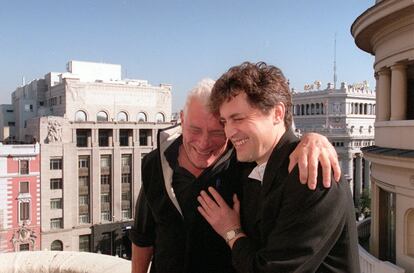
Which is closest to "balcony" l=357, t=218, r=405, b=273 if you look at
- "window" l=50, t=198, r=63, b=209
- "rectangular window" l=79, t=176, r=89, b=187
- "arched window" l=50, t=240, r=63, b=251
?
"window" l=50, t=198, r=63, b=209

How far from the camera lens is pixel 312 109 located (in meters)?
73.9

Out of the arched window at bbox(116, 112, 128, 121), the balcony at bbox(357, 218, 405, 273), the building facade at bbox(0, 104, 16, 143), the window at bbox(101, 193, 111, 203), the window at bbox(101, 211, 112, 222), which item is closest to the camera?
the balcony at bbox(357, 218, 405, 273)

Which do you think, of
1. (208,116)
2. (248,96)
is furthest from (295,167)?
(208,116)

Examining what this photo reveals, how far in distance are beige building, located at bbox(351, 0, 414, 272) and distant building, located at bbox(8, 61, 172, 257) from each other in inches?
1384

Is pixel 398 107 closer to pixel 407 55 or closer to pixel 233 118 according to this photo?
pixel 407 55

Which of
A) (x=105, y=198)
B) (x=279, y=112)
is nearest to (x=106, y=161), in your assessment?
(x=105, y=198)

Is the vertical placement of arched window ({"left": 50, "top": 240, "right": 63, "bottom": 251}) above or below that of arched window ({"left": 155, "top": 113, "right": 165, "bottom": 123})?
below

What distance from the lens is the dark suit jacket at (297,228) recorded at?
250 cm

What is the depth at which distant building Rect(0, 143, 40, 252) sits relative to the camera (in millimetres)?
39406

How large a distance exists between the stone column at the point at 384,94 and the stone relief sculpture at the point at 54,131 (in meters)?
36.1

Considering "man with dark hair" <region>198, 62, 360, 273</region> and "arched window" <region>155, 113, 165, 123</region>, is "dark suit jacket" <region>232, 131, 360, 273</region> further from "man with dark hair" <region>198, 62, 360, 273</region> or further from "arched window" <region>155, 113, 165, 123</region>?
"arched window" <region>155, 113, 165, 123</region>

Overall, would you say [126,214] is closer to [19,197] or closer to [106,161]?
[106,161]

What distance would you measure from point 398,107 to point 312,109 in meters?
64.8

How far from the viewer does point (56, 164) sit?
4256cm
